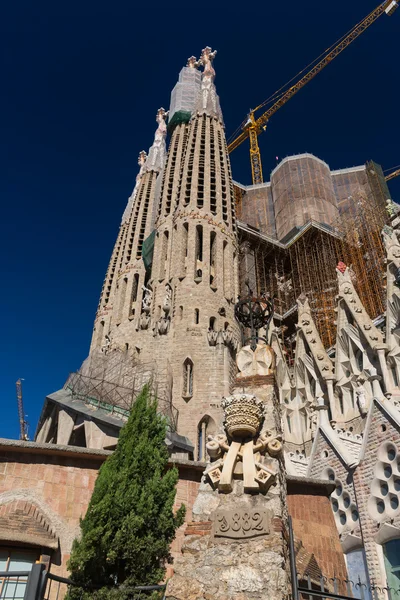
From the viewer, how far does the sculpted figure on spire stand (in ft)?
134

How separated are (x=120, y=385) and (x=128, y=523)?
11.6 m

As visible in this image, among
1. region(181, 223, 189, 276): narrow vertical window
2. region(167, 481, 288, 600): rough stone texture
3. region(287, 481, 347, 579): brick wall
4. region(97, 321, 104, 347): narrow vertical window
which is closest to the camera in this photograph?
region(167, 481, 288, 600): rough stone texture

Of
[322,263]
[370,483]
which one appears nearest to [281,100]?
[322,263]

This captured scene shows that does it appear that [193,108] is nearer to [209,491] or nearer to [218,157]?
[218,157]

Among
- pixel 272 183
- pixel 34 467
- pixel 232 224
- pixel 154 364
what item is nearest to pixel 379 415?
pixel 154 364

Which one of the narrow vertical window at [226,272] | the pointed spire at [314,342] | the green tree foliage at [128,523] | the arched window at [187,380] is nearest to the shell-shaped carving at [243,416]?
the green tree foliage at [128,523]

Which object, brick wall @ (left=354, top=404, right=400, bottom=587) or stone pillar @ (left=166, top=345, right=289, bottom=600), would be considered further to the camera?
brick wall @ (left=354, top=404, right=400, bottom=587)

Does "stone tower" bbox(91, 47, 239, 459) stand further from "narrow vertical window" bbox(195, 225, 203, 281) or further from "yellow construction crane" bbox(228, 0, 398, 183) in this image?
"yellow construction crane" bbox(228, 0, 398, 183)

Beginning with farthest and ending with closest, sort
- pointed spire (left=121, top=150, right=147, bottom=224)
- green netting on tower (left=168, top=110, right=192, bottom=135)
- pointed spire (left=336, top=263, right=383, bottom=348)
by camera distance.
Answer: pointed spire (left=121, top=150, right=147, bottom=224), green netting on tower (left=168, top=110, right=192, bottom=135), pointed spire (left=336, top=263, right=383, bottom=348)

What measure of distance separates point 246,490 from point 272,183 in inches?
1451

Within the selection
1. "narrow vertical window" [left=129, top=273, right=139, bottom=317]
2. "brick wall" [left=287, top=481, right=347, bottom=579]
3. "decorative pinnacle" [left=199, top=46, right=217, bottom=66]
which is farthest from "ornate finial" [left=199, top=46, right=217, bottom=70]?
"brick wall" [left=287, top=481, right=347, bottom=579]

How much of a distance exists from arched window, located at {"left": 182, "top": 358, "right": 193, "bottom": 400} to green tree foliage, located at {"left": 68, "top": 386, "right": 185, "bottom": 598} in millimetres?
10726

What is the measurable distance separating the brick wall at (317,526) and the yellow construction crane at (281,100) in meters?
44.1

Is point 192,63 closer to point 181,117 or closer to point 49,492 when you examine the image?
point 181,117
